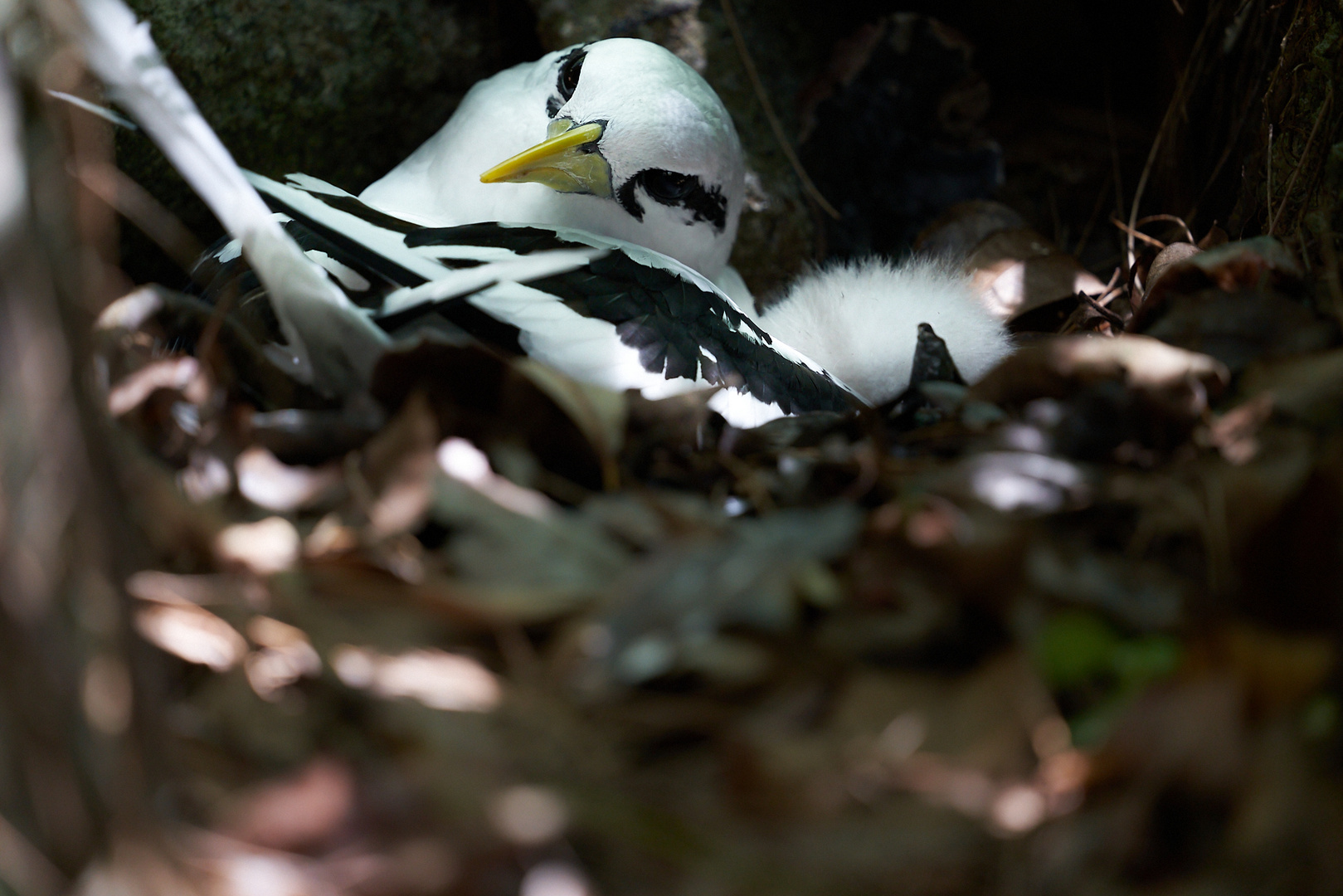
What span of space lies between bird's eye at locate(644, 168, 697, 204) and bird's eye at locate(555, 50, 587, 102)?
199 mm

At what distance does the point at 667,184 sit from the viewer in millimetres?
1402

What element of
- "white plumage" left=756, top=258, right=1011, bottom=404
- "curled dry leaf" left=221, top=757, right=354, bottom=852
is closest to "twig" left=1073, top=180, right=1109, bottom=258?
"white plumage" left=756, top=258, right=1011, bottom=404

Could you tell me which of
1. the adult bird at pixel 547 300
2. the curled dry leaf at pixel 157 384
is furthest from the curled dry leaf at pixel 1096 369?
the curled dry leaf at pixel 157 384

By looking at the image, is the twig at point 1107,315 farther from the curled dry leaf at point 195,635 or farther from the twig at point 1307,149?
the curled dry leaf at point 195,635

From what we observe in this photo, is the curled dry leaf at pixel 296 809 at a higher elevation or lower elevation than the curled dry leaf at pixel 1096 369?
higher

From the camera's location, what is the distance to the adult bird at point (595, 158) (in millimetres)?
1324

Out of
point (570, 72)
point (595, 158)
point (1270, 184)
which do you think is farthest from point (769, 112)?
point (1270, 184)

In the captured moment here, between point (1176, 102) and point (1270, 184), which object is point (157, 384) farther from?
point (1176, 102)

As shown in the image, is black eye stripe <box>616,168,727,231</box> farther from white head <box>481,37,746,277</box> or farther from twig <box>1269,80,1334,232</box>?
twig <box>1269,80,1334,232</box>

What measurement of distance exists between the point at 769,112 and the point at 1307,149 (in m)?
0.92

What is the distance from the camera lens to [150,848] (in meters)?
0.47

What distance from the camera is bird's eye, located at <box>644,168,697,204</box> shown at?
1.38 metres

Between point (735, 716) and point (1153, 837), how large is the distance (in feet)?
0.79

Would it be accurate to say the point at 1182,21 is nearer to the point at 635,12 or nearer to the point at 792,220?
the point at 792,220
